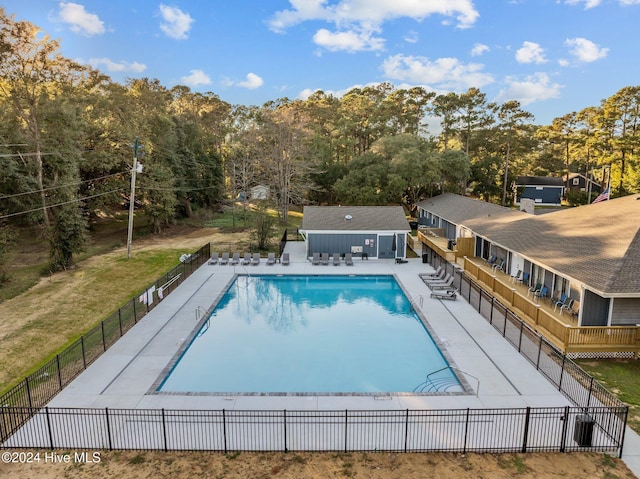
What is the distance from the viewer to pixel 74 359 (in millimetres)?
12508

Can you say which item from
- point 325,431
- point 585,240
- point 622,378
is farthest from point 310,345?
point 585,240

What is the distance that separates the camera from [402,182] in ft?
118

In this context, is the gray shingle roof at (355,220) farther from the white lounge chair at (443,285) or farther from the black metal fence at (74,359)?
the black metal fence at (74,359)

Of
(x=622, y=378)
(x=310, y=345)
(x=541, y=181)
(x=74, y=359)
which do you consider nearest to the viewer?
(x=622, y=378)

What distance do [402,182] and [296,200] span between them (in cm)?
1191

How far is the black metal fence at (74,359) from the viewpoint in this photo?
10.0 meters

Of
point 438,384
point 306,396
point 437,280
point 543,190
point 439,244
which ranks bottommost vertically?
point 438,384

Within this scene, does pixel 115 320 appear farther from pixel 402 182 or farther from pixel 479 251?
pixel 402 182

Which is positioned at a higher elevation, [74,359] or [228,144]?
[228,144]

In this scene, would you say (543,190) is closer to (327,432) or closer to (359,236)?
(359,236)

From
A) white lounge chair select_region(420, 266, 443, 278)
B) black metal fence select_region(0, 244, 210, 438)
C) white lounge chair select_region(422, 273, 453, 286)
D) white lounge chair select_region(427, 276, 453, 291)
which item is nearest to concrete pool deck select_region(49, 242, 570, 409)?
black metal fence select_region(0, 244, 210, 438)

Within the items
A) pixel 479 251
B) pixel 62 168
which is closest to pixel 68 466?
pixel 479 251

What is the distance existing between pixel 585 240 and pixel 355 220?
13.8 m

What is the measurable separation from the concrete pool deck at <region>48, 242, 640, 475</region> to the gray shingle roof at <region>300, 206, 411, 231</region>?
29.1 feet
